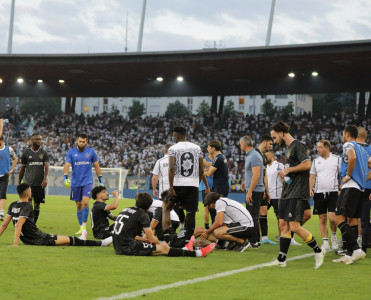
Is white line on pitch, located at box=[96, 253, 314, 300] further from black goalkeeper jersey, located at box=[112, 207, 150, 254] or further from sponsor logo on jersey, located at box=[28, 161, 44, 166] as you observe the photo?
sponsor logo on jersey, located at box=[28, 161, 44, 166]

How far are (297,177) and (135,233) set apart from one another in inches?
103

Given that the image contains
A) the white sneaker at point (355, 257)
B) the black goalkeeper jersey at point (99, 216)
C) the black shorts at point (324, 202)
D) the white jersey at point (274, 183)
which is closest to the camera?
the white sneaker at point (355, 257)

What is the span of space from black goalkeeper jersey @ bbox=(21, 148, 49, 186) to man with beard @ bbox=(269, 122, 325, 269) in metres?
7.81

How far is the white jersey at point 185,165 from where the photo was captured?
10.9 m

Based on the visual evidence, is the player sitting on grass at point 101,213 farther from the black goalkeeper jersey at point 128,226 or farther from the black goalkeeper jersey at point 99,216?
the black goalkeeper jersey at point 128,226

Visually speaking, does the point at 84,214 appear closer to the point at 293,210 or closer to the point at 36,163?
the point at 36,163

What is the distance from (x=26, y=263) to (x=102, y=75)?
41.0m

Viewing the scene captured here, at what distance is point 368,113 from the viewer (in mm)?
45812

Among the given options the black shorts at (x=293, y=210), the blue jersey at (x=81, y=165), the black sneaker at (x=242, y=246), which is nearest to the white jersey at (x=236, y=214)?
the black sneaker at (x=242, y=246)

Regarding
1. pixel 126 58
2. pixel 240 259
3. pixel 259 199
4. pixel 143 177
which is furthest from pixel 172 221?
pixel 126 58

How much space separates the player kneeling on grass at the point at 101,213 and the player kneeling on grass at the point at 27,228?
1035 millimetres

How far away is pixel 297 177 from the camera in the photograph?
29.6 feet

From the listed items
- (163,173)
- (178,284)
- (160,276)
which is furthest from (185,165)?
(178,284)

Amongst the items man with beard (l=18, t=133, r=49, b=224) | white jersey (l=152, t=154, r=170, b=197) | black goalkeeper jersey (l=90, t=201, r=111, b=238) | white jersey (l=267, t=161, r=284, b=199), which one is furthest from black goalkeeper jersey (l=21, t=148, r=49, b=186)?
white jersey (l=267, t=161, r=284, b=199)
